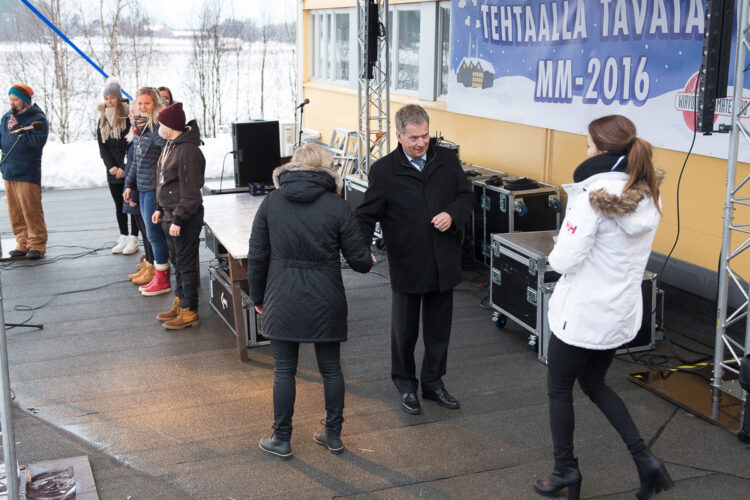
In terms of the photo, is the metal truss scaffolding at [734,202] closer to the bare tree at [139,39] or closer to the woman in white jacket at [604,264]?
the woman in white jacket at [604,264]

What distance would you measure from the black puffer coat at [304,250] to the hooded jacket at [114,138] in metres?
4.46

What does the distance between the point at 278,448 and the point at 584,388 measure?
5.26ft

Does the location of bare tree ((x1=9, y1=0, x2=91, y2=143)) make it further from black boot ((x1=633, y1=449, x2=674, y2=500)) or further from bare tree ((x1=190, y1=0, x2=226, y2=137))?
black boot ((x1=633, y1=449, x2=674, y2=500))

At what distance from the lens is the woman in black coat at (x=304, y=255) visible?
12.6ft

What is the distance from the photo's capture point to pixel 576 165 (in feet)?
24.6

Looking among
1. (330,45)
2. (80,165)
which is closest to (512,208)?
(330,45)

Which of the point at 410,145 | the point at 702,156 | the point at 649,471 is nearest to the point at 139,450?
the point at 410,145

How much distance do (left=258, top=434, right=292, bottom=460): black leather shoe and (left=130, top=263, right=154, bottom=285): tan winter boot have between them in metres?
3.62

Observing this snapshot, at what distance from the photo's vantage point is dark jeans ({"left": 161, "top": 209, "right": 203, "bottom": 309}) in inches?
237

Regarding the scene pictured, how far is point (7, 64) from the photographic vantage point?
2025 centimetres

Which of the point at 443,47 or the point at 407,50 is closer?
the point at 443,47

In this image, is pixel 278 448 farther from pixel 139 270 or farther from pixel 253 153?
pixel 139 270

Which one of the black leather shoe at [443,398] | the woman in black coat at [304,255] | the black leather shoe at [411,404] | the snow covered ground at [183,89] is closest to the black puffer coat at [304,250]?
the woman in black coat at [304,255]

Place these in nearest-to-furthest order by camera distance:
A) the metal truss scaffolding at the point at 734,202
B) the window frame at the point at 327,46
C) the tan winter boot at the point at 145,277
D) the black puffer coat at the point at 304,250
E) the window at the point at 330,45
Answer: the black puffer coat at the point at 304,250 < the metal truss scaffolding at the point at 734,202 < the tan winter boot at the point at 145,277 < the window frame at the point at 327,46 < the window at the point at 330,45
